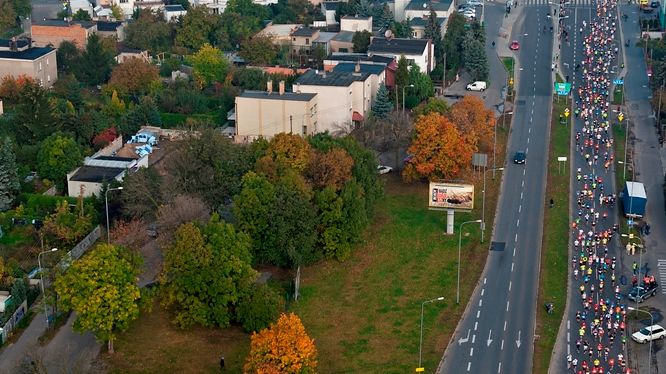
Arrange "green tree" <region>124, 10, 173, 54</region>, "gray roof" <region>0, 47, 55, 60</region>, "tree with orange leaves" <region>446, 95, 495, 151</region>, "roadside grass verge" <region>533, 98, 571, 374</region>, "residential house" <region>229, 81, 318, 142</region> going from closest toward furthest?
1. "roadside grass verge" <region>533, 98, 571, 374</region>
2. "tree with orange leaves" <region>446, 95, 495, 151</region>
3. "residential house" <region>229, 81, 318, 142</region>
4. "gray roof" <region>0, 47, 55, 60</region>
5. "green tree" <region>124, 10, 173, 54</region>

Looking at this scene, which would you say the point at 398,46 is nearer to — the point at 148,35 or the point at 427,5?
the point at 427,5

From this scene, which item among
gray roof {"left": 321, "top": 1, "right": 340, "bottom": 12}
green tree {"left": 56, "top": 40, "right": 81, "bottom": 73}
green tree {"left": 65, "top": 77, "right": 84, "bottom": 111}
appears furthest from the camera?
gray roof {"left": 321, "top": 1, "right": 340, "bottom": 12}

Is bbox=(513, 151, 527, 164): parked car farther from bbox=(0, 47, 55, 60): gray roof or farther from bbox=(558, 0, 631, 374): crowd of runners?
bbox=(0, 47, 55, 60): gray roof

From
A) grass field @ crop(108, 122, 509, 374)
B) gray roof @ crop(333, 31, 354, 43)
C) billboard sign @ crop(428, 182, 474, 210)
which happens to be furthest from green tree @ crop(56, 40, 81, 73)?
billboard sign @ crop(428, 182, 474, 210)

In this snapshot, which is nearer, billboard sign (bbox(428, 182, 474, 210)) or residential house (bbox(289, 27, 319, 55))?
billboard sign (bbox(428, 182, 474, 210))

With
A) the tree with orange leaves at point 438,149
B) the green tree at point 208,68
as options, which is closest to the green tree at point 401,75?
the green tree at point 208,68

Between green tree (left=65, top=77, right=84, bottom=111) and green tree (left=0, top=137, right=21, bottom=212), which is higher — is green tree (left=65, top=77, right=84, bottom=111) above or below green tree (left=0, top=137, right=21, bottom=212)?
above

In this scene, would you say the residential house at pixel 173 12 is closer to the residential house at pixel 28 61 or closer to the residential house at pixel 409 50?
the residential house at pixel 28 61
